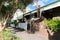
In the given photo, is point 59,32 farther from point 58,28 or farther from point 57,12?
point 57,12

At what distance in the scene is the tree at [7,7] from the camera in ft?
37.9

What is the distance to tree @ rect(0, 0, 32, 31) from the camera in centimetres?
1155

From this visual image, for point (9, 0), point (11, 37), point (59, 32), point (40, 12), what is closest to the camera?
point (11, 37)

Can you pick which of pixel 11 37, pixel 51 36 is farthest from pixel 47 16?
pixel 11 37

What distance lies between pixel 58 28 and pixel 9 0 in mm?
3443

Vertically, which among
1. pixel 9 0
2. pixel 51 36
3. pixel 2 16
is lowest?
pixel 51 36

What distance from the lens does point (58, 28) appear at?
40.7 ft

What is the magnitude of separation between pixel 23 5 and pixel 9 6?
32.5 inches

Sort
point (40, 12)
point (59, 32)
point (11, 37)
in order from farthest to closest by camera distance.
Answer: point (40, 12), point (59, 32), point (11, 37)

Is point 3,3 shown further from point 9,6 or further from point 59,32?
point 59,32

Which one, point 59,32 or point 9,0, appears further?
point 59,32

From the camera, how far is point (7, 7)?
470 inches

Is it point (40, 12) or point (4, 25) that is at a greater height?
point (40, 12)

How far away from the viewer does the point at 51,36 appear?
1429cm
